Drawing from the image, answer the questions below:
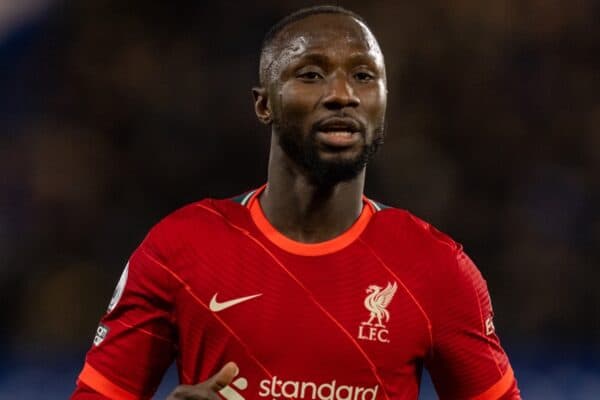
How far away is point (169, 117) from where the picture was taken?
15.9 feet

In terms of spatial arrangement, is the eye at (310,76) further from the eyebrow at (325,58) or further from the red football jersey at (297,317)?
the red football jersey at (297,317)

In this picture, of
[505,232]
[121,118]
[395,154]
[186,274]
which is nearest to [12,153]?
[121,118]

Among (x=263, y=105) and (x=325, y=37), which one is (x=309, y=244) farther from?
(x=325, y=37)

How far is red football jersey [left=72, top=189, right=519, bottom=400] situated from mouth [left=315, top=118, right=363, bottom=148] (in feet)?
0.77

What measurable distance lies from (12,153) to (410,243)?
10.0 ft

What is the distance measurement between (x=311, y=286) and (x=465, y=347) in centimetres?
34

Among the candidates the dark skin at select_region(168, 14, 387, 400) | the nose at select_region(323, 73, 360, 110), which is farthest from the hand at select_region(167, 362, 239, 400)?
the nose at select_region(323, 73, 360, 110)

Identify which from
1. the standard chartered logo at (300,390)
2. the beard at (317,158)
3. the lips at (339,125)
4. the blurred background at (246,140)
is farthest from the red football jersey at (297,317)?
the blurred background at (246,140)

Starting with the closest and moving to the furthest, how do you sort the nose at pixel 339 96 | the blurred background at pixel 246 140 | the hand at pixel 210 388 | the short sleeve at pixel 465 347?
the hand at pixel 210 388 < the nose at pixel 339 96 < the short sleeve at pixel 465 347 < the blurred background at pixel 246 140

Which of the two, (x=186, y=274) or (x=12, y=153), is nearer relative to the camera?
(x=186, y=274)

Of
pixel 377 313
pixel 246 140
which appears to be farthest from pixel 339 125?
pixel 246 140

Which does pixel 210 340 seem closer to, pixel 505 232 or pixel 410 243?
pixel 410 243

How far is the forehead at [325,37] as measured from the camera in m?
1.92

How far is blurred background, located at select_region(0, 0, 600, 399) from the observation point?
454 centimetres
